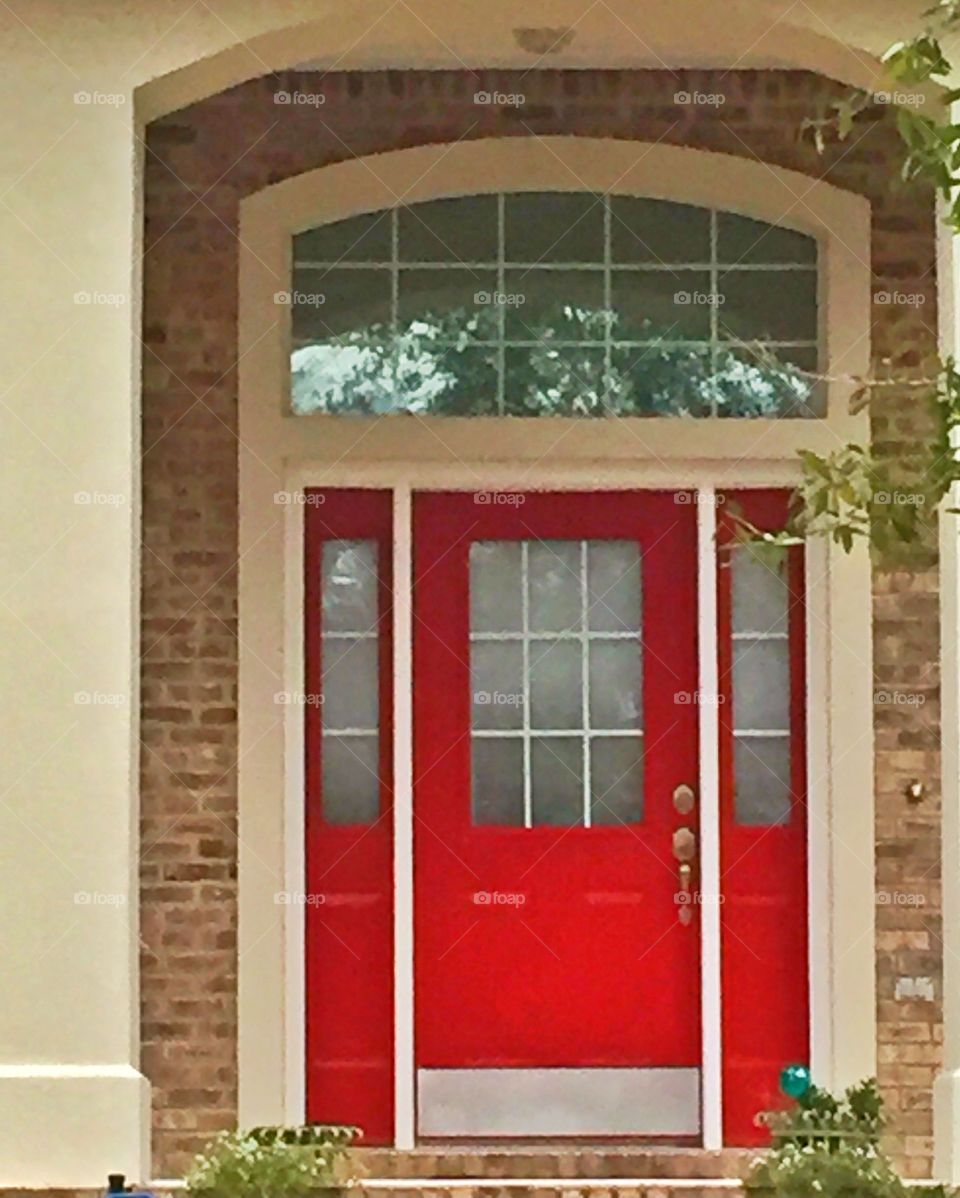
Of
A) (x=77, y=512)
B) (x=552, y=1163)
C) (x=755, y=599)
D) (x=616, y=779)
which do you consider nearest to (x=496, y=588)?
(x=616, y=779)

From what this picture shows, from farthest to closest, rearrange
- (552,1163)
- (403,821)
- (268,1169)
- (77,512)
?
(403,821)
(552,1163)
(77,512)
(268,1169)

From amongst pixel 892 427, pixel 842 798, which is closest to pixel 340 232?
pixel 892 427

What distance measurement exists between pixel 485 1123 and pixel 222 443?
2.51 meters

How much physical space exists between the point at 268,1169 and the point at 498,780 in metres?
1.84

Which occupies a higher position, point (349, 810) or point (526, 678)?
point (526, 678)

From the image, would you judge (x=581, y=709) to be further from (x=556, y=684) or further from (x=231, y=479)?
(x=231, y=479)

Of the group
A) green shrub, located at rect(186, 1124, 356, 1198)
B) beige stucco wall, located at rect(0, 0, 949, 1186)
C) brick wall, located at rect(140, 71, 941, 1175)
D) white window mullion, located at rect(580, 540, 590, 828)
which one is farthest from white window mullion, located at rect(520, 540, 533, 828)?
beige stucco wall, located at rect(0, 0, 949, 1186)

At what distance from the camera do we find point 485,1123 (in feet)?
22.5

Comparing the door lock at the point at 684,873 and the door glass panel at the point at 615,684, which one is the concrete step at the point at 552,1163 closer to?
the door lock at the point at 684,873

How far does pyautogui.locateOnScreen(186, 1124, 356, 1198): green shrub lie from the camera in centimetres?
555

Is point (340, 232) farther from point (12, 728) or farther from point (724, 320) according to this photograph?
point (12, 728)

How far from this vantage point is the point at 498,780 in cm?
701

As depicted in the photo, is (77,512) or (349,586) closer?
(77,512)

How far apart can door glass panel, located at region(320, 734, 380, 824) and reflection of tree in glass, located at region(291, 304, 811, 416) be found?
3.89 feet
